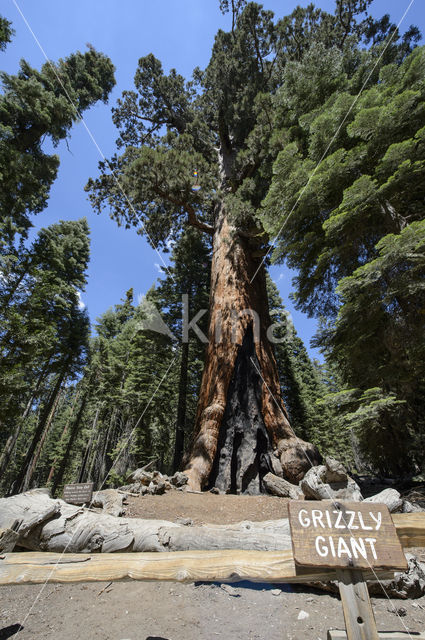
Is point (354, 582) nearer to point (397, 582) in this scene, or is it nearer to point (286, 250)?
point (397, 582)

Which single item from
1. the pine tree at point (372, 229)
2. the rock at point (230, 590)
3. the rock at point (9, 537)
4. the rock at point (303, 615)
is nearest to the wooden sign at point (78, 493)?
the rock at point (9, 537)

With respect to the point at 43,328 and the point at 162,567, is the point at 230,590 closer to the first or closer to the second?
the point at 162,567

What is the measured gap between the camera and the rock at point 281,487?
5777 millimetres

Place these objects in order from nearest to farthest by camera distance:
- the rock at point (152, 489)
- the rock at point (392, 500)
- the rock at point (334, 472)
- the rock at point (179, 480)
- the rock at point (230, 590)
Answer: the rock at point (230, 590) < the rock at point (392, 500) < the rock at point (334, 472) < the rock at point (152, 489) < the rock at point (179, 480)

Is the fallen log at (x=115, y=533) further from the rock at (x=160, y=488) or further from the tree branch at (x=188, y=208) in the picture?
the tree branch at (x=188, y=208)

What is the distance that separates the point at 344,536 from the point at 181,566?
3.81 feet

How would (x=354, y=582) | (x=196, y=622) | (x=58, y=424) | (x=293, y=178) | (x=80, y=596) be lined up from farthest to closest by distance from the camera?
(x=58, y=424) → (x=293, y=178) → (x=80, y=596) → (x=196, y=622) → (x=354, y=582)

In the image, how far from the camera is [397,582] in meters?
2.93

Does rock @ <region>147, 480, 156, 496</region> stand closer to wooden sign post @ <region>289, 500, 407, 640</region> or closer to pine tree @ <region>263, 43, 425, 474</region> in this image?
pine tree @ <region>263, 43, 425, 474</region>

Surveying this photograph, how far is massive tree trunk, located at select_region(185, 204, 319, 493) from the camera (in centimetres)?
678

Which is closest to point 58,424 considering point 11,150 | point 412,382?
point 11,150

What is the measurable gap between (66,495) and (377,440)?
725cm

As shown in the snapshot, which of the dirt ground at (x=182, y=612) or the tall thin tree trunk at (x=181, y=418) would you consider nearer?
the dirt ground at (x=182, y=612)

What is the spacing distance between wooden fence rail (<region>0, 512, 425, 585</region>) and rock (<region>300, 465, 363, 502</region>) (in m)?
2.69
